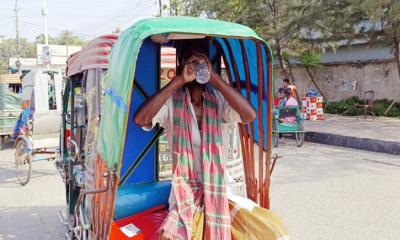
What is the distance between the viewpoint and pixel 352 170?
7.60 metres

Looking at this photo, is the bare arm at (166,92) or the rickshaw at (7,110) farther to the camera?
the rickshaw at (7,110)

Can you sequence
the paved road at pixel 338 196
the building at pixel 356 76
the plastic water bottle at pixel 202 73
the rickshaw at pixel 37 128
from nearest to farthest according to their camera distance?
the plastic water bottle at pixel 202 73, the paved road at pixel 338 196, the rickshaw at pixel 37 128, the building at pixel 356 76

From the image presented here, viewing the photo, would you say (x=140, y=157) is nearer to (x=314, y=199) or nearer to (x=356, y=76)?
(x=314, y=199)

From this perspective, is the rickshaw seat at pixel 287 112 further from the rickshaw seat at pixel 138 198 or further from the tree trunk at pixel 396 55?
the rickshaw seat at pixel 138 198

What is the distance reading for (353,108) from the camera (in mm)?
17297

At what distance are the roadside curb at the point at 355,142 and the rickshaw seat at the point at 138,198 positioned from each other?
7.66 metres

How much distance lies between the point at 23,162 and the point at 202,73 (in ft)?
19.1

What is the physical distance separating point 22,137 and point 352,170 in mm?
5786

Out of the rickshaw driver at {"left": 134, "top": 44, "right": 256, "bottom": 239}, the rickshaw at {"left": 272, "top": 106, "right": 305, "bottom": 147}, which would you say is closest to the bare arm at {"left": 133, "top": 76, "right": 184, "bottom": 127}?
the rickshaw driver at {"left": 134, "top": 44, "right": 256, "bottom": 239}

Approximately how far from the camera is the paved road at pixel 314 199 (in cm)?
468

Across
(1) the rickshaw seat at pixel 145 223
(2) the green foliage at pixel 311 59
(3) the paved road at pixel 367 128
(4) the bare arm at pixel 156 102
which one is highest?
(2) the green foliage at pixel 311 59

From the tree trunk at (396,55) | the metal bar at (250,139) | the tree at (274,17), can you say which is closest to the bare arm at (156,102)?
the metal bar at (250,139)

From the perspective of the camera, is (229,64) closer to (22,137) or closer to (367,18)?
(22,137)

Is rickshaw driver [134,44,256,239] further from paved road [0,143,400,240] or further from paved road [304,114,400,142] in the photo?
paved road [304,114,400,142]
